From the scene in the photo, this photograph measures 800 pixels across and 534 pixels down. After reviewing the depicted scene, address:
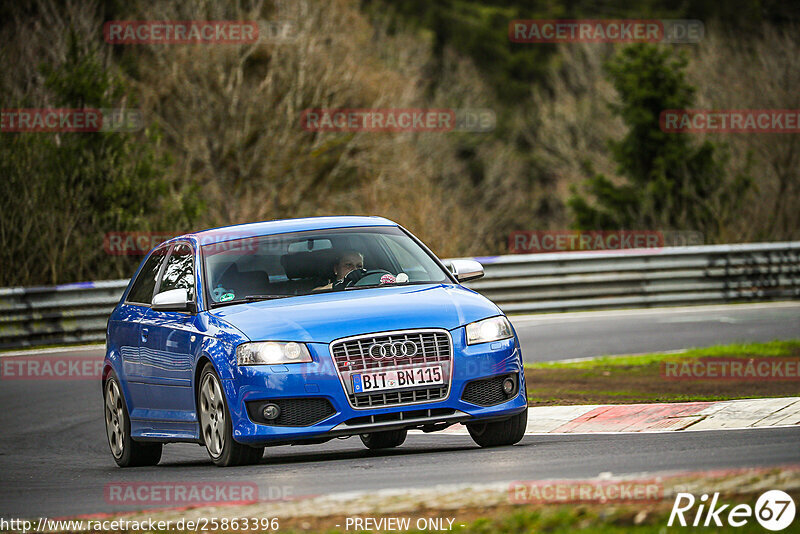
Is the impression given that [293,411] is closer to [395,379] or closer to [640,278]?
[395,379]

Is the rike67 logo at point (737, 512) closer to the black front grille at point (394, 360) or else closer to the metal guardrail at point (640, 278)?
the black front grille at point (394, 360)

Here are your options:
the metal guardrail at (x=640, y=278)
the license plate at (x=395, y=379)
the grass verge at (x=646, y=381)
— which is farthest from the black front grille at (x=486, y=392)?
the metal guardrail at (x=640, y=278)

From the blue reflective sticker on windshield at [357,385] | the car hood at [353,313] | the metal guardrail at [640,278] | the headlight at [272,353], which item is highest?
the car hood at [353,313]

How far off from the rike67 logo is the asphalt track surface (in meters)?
1.20

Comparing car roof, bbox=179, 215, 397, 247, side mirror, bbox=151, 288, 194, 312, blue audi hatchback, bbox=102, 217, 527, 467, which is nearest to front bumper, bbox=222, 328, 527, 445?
blue audi hatchback, bbox=102, 217, 527, 467

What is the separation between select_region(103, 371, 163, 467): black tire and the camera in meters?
10.5

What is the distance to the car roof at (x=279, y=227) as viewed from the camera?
33.0 feet

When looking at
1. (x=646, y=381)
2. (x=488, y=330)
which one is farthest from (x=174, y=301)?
(x=646, y=381)

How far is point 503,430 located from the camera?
369 inches

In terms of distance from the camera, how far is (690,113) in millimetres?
36031

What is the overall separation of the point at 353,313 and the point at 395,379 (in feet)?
1.65

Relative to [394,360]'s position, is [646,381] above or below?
below

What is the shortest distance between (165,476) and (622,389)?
5.56 m

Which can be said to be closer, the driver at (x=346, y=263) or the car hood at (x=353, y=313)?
the car hood at (x=353, y=313)
